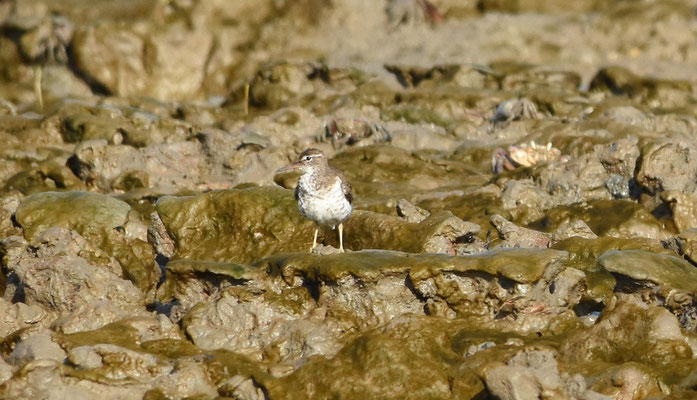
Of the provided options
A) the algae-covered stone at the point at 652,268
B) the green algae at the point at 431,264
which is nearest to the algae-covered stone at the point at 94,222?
the green algae at the point at 431,264

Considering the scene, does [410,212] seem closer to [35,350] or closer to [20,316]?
[20,316]

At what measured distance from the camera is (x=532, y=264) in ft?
49.1

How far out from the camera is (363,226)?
61.6ft

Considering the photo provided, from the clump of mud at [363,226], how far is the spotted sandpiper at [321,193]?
26.3 inches

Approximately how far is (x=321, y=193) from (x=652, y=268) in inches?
205

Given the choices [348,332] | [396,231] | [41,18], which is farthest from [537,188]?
[41,18]

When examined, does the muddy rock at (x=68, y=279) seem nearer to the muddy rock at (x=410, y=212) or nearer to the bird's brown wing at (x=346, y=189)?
the bird's brown wing at (x=346, y=189)

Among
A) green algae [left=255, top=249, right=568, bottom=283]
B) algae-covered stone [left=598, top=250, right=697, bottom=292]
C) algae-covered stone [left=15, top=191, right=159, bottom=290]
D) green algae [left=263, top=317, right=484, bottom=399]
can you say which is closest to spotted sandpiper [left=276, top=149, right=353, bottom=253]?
green algae [left=255, top=249, right=568, bottom=283]

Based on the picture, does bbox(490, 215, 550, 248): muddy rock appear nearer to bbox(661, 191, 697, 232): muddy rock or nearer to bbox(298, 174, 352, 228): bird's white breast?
bbox(298, 174, 352, 228): bird's white breast

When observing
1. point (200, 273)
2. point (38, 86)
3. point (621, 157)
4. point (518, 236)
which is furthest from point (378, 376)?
point (38, 86)

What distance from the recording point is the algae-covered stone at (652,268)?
15.1 m

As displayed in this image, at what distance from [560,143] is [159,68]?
1894cm

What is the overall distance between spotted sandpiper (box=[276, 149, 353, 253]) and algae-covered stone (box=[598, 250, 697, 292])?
4.24m

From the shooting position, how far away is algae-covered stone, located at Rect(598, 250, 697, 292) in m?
15.1
